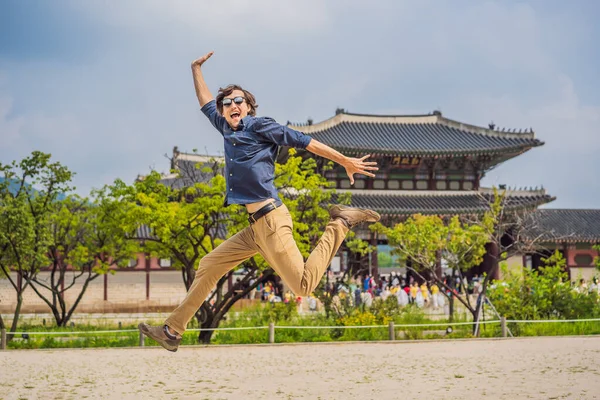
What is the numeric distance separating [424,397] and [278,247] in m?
5.39

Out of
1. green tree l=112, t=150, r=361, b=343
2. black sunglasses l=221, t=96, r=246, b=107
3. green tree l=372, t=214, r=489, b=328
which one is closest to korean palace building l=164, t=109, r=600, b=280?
green tree l=372, t=214, r=489, b=328

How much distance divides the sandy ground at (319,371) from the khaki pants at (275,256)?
4.77m

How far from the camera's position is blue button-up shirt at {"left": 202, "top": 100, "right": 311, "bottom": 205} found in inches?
196

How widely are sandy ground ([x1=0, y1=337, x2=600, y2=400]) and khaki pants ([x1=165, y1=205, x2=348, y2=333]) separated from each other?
477 cm

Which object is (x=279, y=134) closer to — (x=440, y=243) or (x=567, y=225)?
(x=440, y=243)

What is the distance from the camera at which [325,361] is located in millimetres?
13898

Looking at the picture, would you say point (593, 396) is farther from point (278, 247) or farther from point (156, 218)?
point (156, 218)

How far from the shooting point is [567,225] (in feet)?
117

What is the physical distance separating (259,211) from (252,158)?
0.38 meters

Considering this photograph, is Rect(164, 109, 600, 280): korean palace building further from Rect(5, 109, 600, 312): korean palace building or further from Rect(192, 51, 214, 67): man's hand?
Rect(192, 51, 214, 67): man's hand

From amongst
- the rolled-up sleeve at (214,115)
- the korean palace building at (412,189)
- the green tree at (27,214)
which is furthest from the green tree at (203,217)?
the rolled-up sleeve at (214,115)

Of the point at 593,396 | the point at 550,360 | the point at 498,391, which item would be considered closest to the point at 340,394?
the point at 498,391

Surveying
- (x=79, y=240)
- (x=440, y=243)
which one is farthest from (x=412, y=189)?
(x=79, y=240)

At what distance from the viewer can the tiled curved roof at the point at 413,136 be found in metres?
32.5
